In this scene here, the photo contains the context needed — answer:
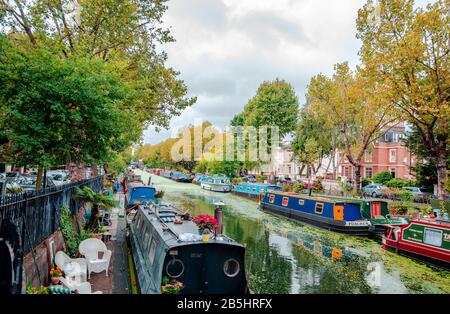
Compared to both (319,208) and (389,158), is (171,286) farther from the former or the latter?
(389,158)

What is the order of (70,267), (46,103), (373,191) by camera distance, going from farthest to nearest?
(373,191), (46,103), (70,267)

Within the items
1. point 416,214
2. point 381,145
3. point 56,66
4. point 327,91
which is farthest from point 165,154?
point 56,66

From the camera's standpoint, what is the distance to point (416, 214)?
2345 centimetres

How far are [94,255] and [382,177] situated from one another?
46754 mm

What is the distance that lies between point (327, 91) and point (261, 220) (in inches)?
577

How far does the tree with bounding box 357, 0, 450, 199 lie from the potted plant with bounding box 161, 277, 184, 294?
18892 mm

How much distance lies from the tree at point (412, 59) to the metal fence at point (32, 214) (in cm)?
2038

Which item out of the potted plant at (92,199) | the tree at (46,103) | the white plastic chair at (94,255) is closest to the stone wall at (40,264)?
the white plastic chair at (94,255)

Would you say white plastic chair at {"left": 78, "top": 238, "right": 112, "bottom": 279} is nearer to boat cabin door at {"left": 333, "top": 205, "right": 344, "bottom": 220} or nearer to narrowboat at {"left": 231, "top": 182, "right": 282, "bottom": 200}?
boat cabin door at {"left": 333, "top": 205, "right": 344, "bottom": 220}

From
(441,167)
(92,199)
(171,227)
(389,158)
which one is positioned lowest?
(171,227)

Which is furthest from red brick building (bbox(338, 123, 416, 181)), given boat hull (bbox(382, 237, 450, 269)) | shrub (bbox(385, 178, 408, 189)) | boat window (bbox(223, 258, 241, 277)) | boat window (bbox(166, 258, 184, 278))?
boat window (bbox(166, 258, 184, 278))

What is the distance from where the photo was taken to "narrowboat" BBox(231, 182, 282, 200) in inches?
1491

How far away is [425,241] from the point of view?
15.3 metres

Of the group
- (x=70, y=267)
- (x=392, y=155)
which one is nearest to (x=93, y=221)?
(x=70, y=267)
